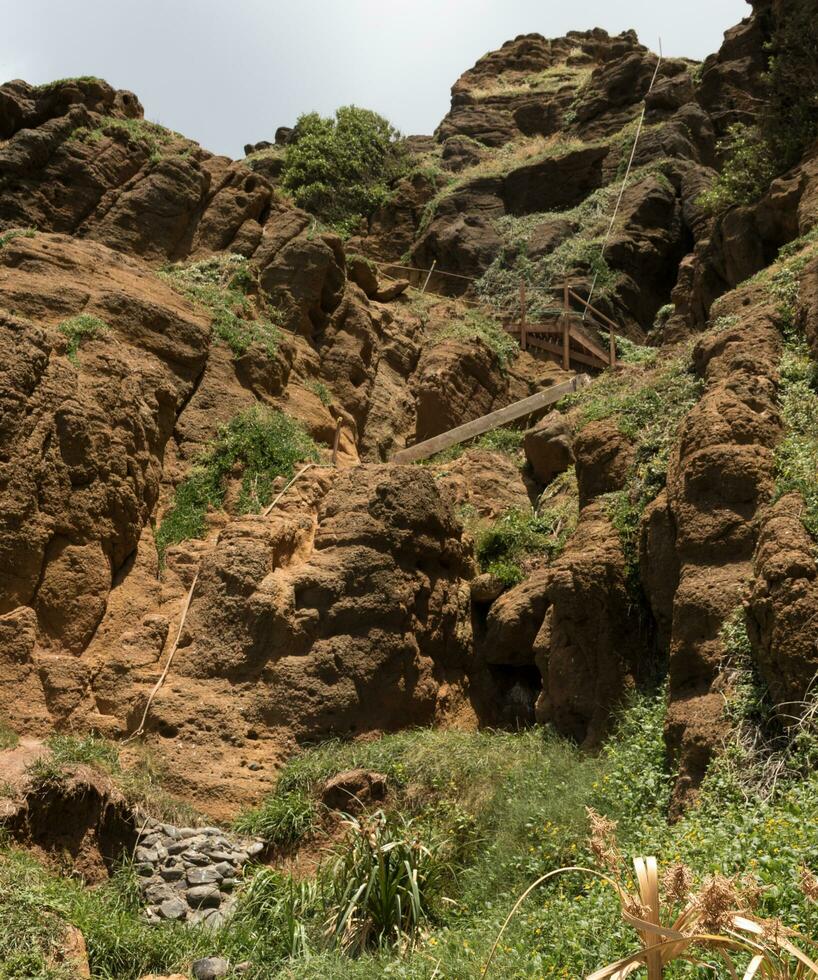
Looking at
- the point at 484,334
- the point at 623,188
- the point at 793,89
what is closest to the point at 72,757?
the point at 793,89

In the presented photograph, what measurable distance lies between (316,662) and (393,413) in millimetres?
10562

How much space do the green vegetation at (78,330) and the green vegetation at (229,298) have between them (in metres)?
3.16

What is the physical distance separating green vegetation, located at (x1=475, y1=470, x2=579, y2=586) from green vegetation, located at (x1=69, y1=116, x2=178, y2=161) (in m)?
10.9

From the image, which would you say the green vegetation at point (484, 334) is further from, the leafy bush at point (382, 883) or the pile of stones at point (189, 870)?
the leafy bush at point (382, 883)

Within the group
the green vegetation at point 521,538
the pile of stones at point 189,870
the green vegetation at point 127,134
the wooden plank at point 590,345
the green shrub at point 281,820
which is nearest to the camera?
the pile of stones at point 189,870

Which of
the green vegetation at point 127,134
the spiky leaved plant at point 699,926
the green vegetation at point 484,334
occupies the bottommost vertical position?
the spiky leaved plant at point 699,926

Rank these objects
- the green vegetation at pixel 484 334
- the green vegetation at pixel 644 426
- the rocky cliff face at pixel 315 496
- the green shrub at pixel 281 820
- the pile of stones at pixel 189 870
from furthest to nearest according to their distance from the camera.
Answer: the green vegetation at pixel 484 334 → the green vegetation at pixel 644 426 → the rocky cliff face at pixel 315 496 → the green shrub at pixel 281 820 → the pile of stones at pixel 189 870

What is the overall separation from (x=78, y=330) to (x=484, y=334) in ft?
41.9

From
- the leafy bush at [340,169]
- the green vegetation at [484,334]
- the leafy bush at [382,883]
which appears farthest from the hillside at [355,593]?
the leafy bush at [340,169]

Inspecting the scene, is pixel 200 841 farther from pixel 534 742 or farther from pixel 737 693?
pixel 737 693

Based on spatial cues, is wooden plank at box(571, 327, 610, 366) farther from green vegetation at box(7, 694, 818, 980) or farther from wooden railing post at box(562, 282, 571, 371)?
green vegetation at box(7, 694, 818, 980)

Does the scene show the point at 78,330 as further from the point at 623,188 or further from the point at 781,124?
the point at 623,188

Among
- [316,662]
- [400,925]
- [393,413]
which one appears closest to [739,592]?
[400,925]

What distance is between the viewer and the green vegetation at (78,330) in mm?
14922
